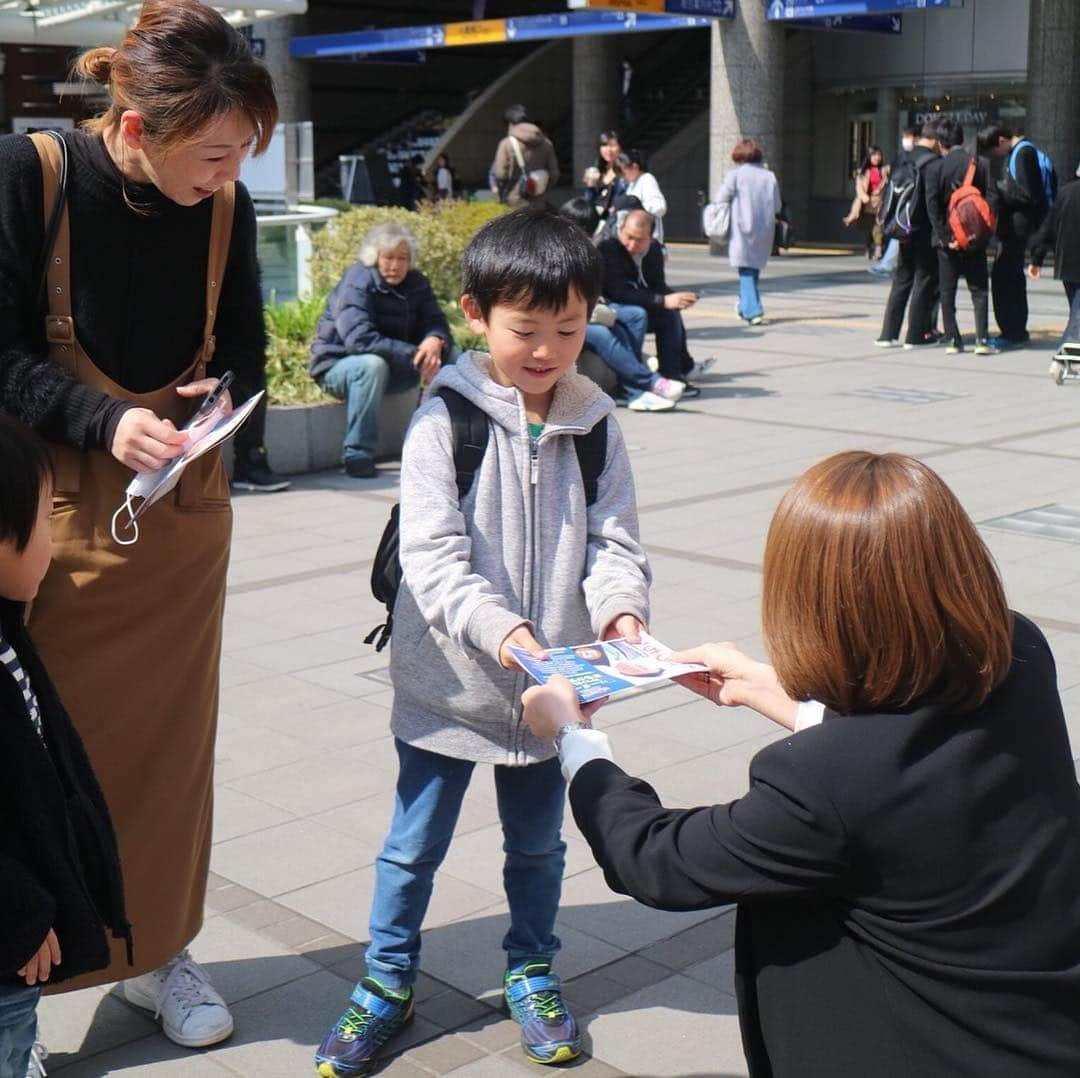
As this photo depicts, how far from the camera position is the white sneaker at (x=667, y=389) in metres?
11.0

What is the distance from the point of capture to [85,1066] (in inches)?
122

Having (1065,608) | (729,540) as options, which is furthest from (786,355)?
(1065,608)

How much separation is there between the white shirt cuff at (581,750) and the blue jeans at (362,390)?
6.77m

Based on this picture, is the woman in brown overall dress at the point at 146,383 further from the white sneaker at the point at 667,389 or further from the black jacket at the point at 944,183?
the black jacket at the point at 944,183

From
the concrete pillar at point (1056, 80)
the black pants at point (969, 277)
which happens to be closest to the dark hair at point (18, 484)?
the black pants at point (969, 277)

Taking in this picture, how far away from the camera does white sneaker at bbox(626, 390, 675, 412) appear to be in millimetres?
11062

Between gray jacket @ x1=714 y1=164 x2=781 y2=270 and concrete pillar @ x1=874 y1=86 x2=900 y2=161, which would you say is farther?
concrete pillar @ x1=874 y1=86 x2=900 y2=161

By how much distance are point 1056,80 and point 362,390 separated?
62.7 feet

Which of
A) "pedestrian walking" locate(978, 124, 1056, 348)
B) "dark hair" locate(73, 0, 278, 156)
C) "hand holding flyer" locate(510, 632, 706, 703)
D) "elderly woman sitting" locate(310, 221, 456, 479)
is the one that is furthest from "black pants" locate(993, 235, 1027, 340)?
"hand holding flyer" locate(510, 632, 706, 703)

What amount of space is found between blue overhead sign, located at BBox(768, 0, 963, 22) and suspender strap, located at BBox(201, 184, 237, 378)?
22.4m

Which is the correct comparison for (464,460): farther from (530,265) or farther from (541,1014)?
(541,1014)

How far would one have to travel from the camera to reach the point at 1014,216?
14172 mm

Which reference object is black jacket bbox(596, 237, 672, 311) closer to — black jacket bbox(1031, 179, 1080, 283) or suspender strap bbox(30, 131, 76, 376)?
black jacket bbox(1031, 179, 1080, 283)

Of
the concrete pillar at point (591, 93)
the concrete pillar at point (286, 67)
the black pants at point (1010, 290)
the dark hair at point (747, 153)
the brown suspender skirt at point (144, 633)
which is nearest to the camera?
the brown suspender skirt at point (144, 633)
